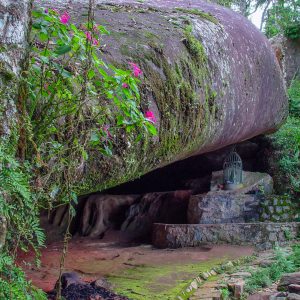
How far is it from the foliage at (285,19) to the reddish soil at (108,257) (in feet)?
28.0

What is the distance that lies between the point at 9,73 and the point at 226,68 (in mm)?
3979

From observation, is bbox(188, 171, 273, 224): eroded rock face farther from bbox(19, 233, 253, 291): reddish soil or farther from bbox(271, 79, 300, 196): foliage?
bbox(19, 233, 253, 291): reddish soil

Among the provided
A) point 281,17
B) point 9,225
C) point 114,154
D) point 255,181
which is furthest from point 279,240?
point 281,17

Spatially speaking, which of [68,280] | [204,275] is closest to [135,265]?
[204,275]

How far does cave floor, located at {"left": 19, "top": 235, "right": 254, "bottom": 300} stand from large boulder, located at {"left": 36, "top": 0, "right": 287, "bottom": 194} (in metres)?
1.22

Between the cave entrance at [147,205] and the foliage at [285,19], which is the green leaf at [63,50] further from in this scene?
the foliage at [285,19]

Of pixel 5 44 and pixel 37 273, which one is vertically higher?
pixel 5 44

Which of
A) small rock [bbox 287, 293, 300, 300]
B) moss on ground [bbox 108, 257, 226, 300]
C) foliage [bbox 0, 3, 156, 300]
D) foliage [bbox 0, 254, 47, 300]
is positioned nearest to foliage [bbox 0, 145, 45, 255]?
foliage [bbox 0, 3, 156, 300]

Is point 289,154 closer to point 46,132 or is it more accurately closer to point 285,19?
point 285,19

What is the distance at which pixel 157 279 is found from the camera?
486 centimetres

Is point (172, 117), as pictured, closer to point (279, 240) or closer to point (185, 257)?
point (185, 257)

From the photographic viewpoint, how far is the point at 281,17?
1477 cm

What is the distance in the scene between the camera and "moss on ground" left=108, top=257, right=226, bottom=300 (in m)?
4.25

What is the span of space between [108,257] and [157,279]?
5.01ft
